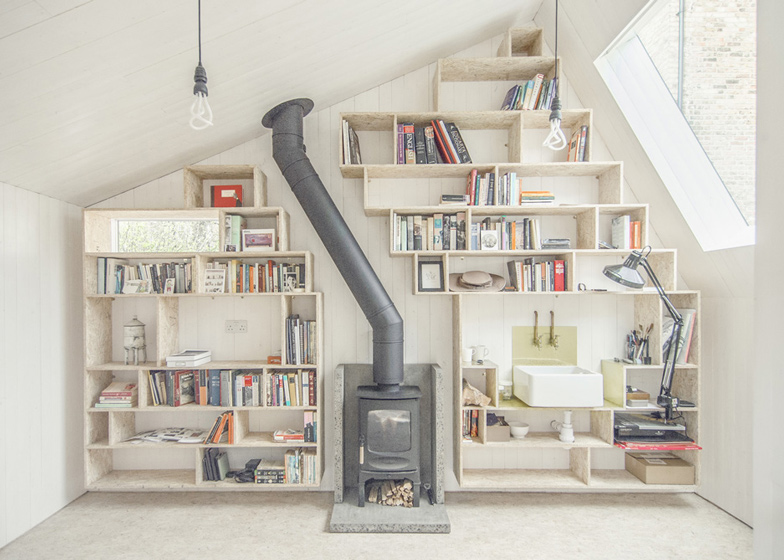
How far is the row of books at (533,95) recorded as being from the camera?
3.07 meters

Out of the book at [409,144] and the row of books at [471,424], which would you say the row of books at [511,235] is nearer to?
the book at [409,144]

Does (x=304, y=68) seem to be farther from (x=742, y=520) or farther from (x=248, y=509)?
(x=742, y=520)

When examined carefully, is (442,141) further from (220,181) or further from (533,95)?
(220,181)

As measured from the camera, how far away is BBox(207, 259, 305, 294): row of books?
3078mm

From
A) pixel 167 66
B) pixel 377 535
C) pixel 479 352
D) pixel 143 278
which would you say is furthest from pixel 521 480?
pixel 167 66

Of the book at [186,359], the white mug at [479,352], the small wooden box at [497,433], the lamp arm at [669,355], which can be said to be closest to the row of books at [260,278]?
the book at [186,359]

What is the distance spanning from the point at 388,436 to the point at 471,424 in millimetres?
635

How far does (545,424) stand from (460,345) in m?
1.00

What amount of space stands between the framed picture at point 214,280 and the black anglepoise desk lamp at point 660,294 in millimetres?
2557

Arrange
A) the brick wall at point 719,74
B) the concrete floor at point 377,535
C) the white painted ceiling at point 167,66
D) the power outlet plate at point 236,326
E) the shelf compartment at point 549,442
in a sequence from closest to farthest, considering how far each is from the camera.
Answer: the white painted ceiling at point 167,66 < the brick wall at point 719,74 < the concrete floor at point 377,535 < the shelf compartment at point 549,442 < the power outlet plate at point 236,326

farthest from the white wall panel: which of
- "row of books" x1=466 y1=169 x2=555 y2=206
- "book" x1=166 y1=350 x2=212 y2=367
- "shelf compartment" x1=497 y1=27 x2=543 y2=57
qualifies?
"shelf compartment" x1=497 y1=27 x2=543 y2=57

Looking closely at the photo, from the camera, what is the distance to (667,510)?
9.64 feet

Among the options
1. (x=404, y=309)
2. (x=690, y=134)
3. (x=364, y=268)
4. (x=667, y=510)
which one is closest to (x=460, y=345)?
(x=404, y=309)

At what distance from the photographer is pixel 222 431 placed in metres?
3.04
